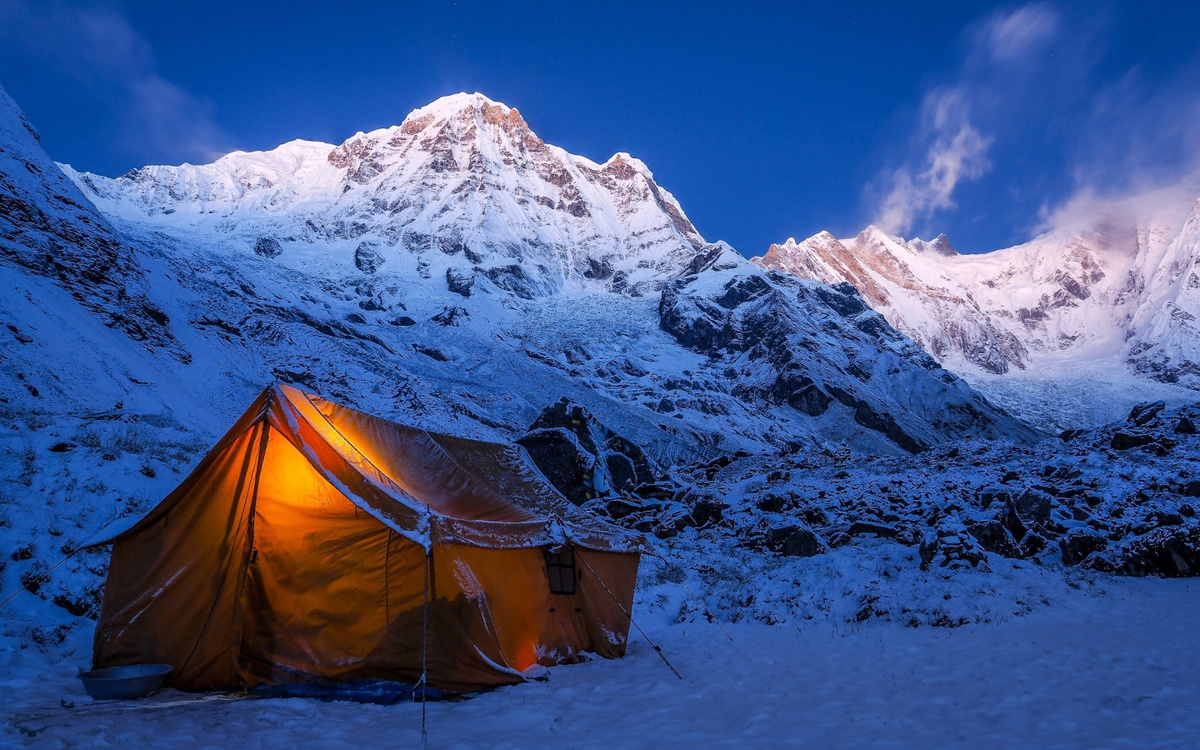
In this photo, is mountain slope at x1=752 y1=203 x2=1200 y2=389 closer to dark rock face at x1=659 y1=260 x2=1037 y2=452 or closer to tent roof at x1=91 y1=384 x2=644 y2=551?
dark rock face at x1=659 y1=260 x2=1037 y2=452

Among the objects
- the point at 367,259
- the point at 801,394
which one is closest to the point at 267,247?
the point at 367,259

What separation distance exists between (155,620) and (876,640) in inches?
355

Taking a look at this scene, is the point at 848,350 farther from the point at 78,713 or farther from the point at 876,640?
the point at 78,713

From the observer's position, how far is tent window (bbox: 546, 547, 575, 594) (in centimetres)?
784

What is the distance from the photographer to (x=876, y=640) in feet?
28.2

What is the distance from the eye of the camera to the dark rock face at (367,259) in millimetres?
82594

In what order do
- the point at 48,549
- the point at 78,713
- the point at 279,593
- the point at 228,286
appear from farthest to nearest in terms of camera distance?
the point at 228,286, the point at 48,549, the point at 279,593, the point at 78,713

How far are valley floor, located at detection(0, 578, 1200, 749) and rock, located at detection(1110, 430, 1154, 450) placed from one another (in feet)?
43.9

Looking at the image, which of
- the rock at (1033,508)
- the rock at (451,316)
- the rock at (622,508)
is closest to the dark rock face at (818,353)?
the rock at (451,316)

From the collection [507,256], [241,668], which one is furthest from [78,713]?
[507,256]

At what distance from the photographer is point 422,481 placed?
26.0ft

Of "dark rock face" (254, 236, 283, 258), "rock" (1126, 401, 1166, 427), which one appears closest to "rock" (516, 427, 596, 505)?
"rock" (1126, 401, 1166, 427)

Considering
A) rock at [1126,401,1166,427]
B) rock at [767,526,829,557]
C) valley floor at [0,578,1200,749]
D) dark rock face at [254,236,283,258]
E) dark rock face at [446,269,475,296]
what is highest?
dark rock face at [254,236,283,258]

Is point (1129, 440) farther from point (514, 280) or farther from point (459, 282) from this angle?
point (514, 280)
